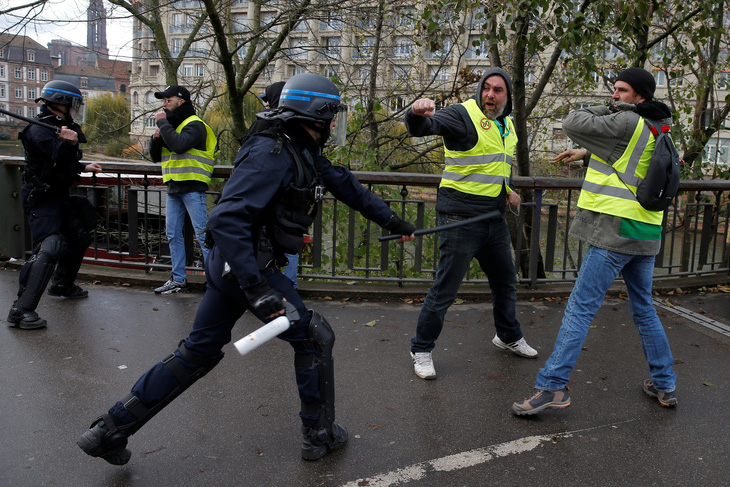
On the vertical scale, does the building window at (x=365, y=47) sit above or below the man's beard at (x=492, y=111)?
above

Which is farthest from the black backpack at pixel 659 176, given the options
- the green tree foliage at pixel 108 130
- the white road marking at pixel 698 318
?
the green tree foliage at pixel 108 130

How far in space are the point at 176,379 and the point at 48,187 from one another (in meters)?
3.16

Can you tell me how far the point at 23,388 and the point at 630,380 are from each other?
4034mm

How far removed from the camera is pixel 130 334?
507 cm

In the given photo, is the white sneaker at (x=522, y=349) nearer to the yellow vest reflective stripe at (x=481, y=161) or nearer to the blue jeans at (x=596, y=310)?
the blue jeans at (x=596, y=310)

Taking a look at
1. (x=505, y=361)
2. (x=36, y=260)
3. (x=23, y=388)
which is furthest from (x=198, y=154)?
(x=505, y=361)

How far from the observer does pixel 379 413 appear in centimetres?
372

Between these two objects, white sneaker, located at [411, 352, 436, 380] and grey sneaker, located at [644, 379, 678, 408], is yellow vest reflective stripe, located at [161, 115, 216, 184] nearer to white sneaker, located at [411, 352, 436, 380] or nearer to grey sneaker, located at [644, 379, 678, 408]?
white sneaker, located at [411, 352, 436, 380]

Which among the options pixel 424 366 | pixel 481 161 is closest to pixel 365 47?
pixel 481 161

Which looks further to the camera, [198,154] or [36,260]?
[198,154]

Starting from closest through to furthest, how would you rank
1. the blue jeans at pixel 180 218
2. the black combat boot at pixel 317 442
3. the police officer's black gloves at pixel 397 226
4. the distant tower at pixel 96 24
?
1. the black combat boot at pixel 317 442
2. the police officer's black gloves at pixel 397 226
3. the blue jeans at pixel 180 218
4. the distant tower at pixel 96 24

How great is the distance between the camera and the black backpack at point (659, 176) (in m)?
3.45

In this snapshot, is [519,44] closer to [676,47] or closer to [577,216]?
[676,47]

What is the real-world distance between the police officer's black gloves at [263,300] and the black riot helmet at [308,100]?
2.65 feet
